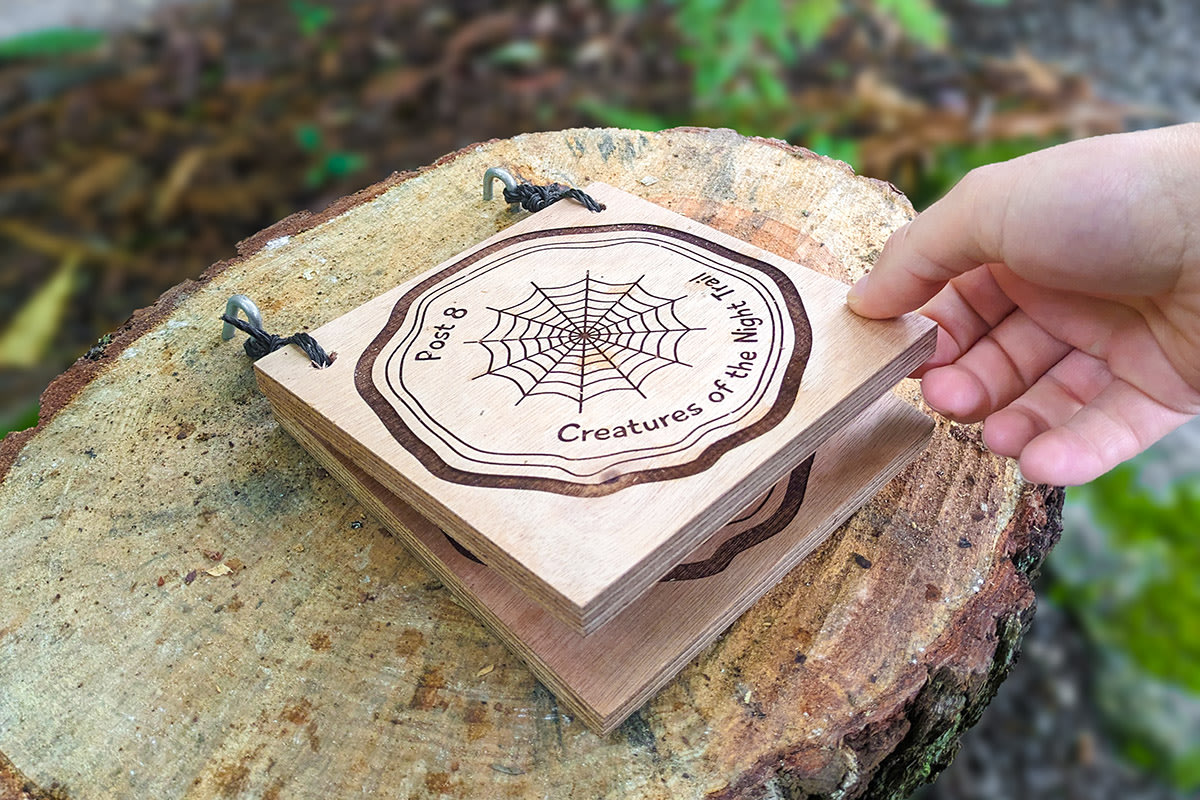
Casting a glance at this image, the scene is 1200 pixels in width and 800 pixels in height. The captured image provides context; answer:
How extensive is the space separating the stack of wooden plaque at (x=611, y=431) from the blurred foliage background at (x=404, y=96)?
2.17 m

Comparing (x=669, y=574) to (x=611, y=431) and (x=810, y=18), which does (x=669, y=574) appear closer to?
(x=611, y=431)

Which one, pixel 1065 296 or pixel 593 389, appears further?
pixel 1065 296

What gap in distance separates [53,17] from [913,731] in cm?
446

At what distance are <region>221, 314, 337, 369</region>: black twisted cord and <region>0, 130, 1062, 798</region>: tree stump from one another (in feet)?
0.35

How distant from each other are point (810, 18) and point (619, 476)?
354 cm

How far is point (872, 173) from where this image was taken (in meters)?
4.01

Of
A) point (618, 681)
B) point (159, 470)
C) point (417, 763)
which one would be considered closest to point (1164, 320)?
point (618, 681)

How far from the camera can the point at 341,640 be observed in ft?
5.13

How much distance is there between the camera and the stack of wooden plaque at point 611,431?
1412 mm

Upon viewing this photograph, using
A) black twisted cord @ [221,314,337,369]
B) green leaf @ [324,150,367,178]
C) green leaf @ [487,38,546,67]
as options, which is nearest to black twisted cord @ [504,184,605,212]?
black twisted cord @ [221,314,337,369]

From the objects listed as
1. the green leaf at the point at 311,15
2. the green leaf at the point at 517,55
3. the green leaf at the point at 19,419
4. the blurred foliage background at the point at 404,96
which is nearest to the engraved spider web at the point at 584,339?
the green leaf at the point at 19,419

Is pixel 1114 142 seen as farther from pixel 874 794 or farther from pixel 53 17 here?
pixel 53 17

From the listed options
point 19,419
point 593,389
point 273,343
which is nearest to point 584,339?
point 593,389

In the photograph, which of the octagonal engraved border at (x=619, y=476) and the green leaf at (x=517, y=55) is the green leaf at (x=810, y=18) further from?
the octagonal engraved border at (x=619, y=476)
